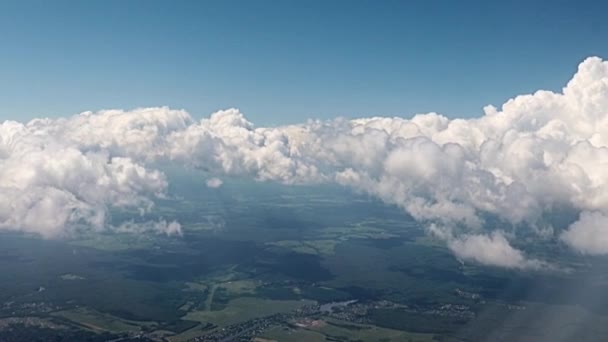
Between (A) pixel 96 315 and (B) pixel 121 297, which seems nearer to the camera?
(A) pixel 96 315

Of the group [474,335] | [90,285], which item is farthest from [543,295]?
[90,285]

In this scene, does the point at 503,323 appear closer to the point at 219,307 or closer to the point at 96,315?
the point at 219,307

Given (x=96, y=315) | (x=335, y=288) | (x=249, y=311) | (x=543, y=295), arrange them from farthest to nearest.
A: (x=335, y=288) < (x=543, y=295) < (x=249, y=311) < (x=96, y=315)

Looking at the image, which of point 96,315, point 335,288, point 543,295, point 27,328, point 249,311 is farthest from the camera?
point 335,288

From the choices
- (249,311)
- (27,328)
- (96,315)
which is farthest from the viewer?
(249,311)

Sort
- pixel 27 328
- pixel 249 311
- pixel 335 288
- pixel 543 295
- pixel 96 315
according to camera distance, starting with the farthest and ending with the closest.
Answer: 1. pixel 335 288
2. pixel 543 295
3. pixel 249 311
4. pixel 96 315
5. pixel 27 328

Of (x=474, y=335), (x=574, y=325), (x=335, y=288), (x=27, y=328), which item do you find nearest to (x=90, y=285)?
(x=27, y=328)

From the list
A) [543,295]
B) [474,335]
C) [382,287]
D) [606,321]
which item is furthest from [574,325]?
[382,287]

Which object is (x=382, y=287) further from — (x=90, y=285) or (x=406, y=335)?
(x=90, y=285)

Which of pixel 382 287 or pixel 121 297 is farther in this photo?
pixel 382 287
